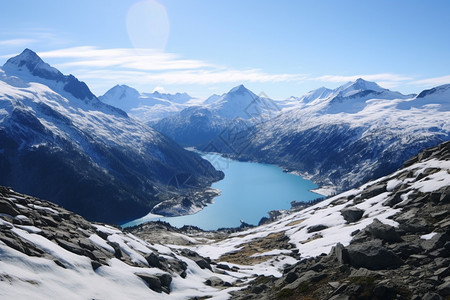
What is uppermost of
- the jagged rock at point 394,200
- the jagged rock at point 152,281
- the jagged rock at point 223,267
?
the jagged rock at point 152,281

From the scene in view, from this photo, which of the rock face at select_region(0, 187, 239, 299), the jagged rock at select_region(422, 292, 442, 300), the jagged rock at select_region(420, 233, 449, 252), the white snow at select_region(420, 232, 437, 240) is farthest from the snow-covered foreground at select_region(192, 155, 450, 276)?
the jagged rock at select_region(422, 292, 442, 300)

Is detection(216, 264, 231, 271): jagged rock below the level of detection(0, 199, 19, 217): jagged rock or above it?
below

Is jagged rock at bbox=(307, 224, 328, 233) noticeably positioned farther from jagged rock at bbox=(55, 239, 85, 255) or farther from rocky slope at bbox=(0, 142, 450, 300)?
jagged rock at bbox=(55, 239, 85, 255)

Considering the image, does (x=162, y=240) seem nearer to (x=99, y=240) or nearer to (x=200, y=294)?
(x=99, y=240)

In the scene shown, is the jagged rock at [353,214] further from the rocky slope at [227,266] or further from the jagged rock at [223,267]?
the jagged rock at [223,267]

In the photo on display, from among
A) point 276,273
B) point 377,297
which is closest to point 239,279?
point 276,273

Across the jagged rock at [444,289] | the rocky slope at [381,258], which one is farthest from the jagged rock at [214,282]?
the jagged rock at [444,289]

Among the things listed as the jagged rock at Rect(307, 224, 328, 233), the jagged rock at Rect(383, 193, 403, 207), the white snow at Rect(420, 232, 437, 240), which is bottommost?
the jagged rock at Rect(307, 224, 328, 233)

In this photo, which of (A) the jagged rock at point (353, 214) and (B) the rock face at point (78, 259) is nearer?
(B) the rock face at point (78, 259)

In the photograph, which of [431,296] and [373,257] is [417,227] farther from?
[431,296]
